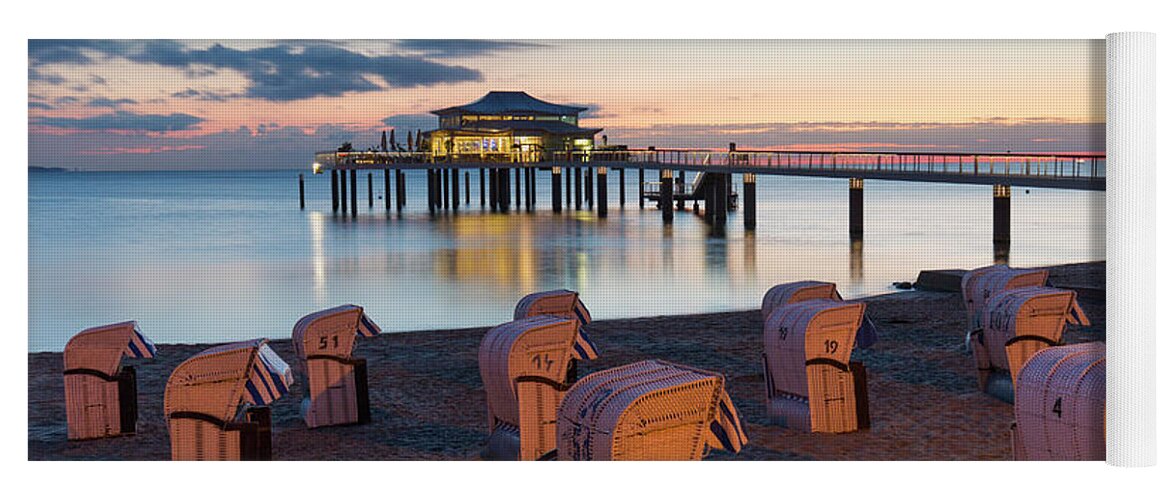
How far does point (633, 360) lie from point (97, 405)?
4.66m

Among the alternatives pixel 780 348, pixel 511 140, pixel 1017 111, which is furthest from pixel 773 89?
pixel 511 140

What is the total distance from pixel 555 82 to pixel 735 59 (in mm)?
1761

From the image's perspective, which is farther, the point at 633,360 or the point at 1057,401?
the point at 633,360

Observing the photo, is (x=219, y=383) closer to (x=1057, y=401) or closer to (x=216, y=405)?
(x=216, y=405)

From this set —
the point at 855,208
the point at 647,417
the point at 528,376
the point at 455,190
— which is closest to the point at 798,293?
the point at 528,376

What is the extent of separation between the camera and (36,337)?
52.9ft

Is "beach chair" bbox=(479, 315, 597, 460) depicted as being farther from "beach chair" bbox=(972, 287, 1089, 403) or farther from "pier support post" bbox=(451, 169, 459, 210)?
"pier support post" bbox=(451, 169, 459, 210)

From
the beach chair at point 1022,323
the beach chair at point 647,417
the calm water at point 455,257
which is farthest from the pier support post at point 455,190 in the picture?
the beach chair at point 647,417

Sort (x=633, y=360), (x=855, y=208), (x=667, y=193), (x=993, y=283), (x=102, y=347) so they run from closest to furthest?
(x=102, y=347)
(x=993, y=283)
(x=633, y=360)
(x=855, y=208)
(x=667, y=193)

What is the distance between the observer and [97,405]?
316 inches

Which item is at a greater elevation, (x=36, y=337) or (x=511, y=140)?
(x=511, y=140)

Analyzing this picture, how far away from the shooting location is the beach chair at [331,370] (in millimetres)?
8180

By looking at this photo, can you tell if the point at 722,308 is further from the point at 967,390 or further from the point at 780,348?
the point at 780,348

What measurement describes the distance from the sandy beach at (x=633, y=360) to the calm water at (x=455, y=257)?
159 cm
